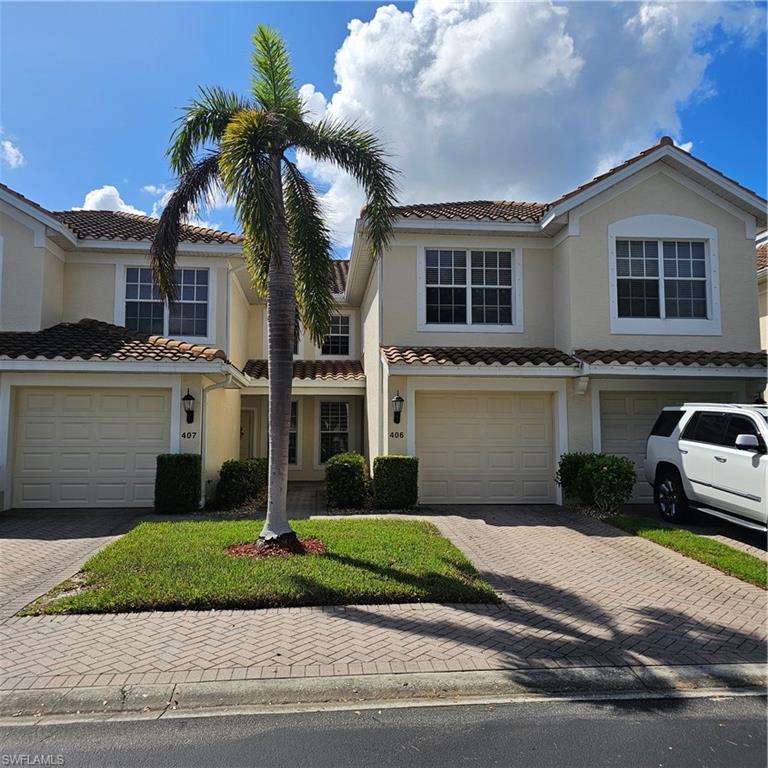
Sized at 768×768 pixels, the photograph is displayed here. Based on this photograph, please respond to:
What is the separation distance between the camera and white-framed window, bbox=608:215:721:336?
40.6 feet

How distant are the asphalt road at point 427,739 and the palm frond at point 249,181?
206 inches

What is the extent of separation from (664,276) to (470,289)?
4.35m

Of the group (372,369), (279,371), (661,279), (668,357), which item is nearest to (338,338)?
(372,369)

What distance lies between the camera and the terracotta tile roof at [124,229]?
1313 cm

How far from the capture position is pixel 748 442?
7.67 meters

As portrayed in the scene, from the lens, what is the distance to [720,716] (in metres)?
3.86

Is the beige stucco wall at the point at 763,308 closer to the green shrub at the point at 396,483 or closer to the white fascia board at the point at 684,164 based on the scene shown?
the white fascia board at the point at 684,164

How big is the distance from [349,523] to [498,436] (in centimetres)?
435

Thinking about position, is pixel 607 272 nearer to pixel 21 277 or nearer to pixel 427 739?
pixel 427 739

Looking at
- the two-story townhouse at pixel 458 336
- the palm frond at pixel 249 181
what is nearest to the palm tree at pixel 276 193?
the palm frond at pixel 249 181

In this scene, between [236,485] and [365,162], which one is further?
[236,485]

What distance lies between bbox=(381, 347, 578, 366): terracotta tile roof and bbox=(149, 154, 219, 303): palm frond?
4.80 meters

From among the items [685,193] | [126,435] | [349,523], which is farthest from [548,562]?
[685,193]

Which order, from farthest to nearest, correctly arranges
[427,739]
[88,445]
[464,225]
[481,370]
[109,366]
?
[464,225], [88,445], [481,370], [109,366], [427,739]
